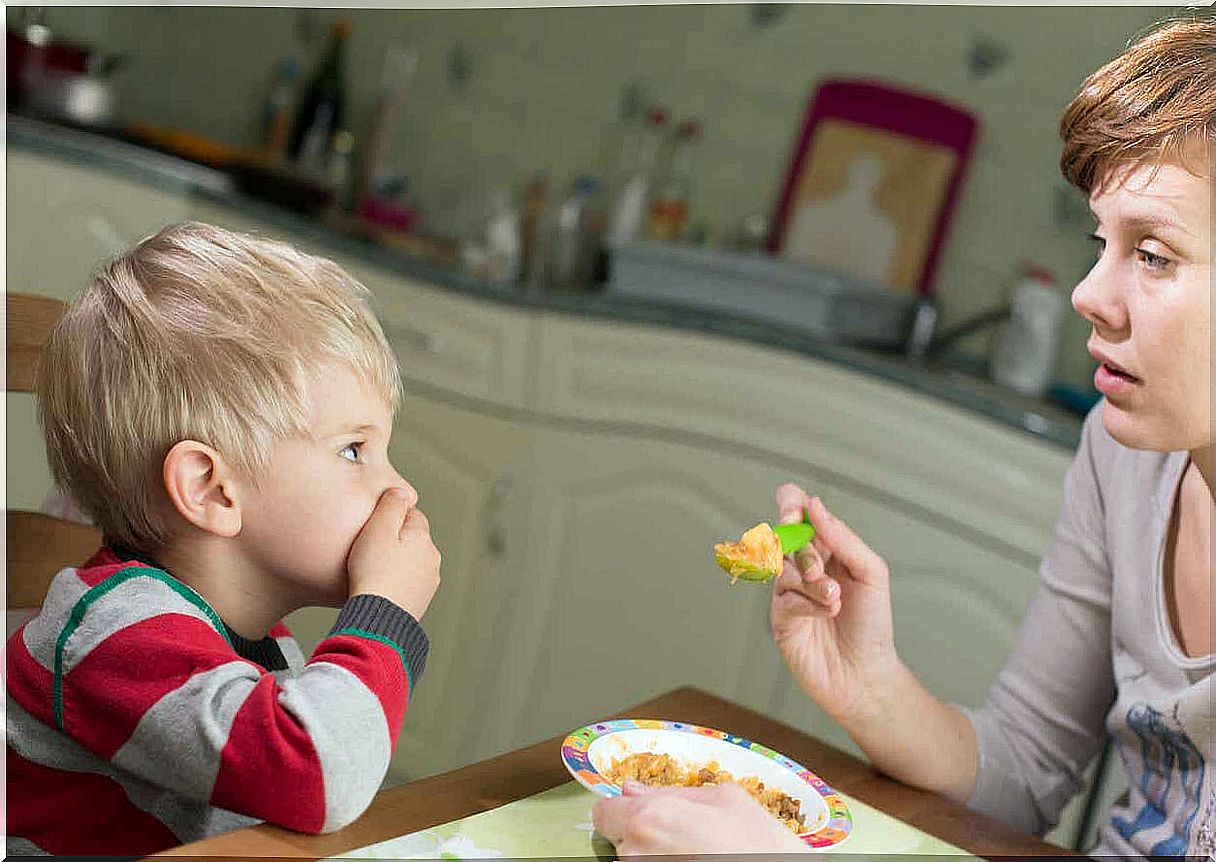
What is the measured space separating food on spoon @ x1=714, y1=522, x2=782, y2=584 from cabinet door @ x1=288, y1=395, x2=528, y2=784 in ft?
0.43

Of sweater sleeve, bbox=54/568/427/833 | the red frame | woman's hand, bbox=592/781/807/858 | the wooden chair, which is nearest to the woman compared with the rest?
woman's hand, bbox=592/781/807/858

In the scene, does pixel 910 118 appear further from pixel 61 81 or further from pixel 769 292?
pixel 61 81

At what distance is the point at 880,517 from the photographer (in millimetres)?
1565

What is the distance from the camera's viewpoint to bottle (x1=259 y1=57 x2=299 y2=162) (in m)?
2.33

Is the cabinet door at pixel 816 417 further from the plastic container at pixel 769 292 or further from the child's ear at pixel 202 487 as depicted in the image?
the child's ear at pixel 202 487

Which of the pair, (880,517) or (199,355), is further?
(880,517)

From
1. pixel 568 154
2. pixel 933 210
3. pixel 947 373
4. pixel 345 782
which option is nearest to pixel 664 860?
pixel 345 782

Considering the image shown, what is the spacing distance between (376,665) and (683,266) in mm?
1279

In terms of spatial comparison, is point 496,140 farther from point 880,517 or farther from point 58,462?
point 58,462

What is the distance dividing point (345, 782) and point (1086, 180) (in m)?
0.46

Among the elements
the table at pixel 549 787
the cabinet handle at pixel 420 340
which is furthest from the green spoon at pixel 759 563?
the cabinet handle at pixel 420 340

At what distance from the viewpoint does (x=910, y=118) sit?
1842 millimetres

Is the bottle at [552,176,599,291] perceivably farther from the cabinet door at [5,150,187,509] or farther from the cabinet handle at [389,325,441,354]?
the cabinet door at [5,150,187,509]

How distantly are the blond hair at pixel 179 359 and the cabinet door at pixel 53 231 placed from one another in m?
0.03
